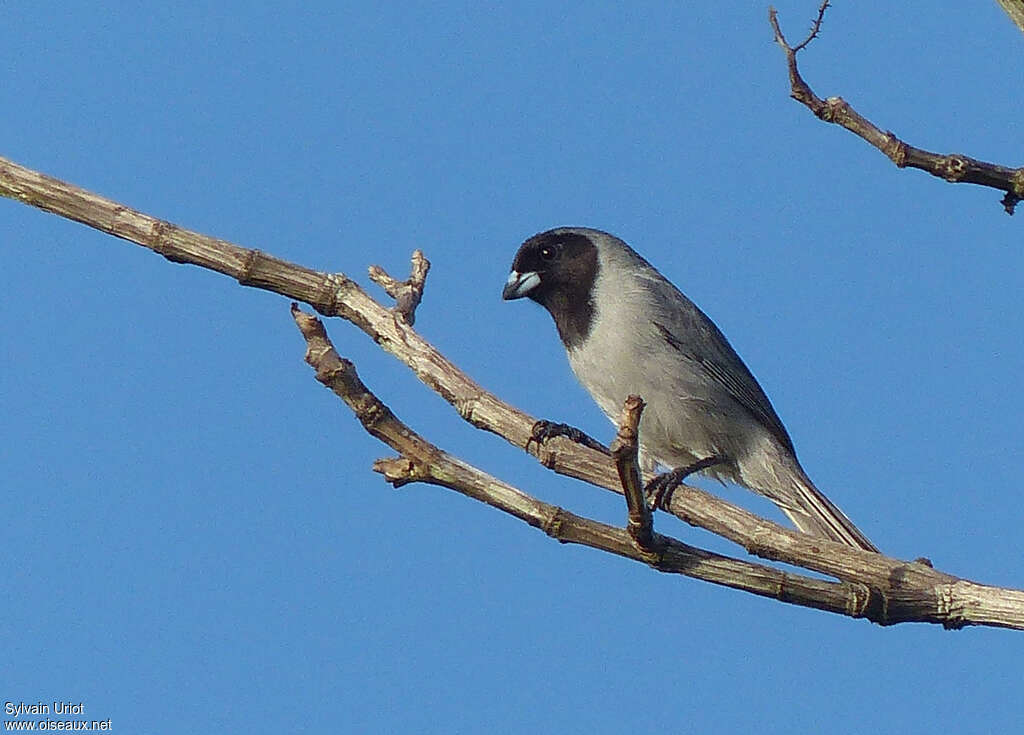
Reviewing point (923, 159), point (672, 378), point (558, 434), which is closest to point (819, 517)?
point (672, 378)

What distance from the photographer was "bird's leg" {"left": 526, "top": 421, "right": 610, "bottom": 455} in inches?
204

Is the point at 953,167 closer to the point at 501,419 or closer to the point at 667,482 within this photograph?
the point at 501,419

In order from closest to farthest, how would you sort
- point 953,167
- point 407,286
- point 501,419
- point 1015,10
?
point 1015,10 < point 953,167 < point 501,419 < point 407,286

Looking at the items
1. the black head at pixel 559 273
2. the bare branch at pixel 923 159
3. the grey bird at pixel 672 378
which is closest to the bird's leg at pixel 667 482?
the grey bird at pixel 672 378

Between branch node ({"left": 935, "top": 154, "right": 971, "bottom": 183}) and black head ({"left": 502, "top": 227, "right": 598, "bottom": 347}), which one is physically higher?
black head ({"left": 502, "top": 227, "right": 598, "bottom": 347})

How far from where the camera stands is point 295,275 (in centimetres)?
527

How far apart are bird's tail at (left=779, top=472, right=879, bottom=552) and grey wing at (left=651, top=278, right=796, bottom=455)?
1.44 feet

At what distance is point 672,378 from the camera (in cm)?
715

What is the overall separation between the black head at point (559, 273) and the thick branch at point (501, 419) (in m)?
2.02

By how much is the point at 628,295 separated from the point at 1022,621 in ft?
12.7

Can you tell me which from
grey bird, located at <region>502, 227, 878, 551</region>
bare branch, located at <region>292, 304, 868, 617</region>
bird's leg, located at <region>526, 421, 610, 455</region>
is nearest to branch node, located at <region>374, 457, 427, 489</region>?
bare branch, located at <region>292, 304, 868, 617</region>

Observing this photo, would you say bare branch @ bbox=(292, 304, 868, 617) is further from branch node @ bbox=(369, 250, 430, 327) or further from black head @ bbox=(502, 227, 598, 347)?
black head @ bbox=(502, 227, 598, 347)

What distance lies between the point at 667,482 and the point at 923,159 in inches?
108

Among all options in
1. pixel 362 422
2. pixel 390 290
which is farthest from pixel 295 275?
pixel 362 422
